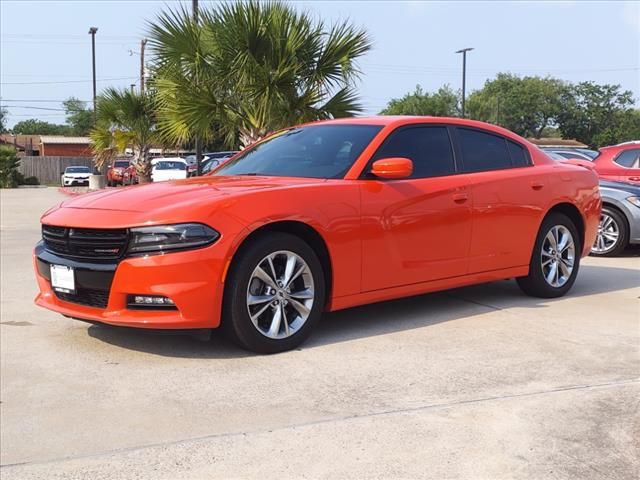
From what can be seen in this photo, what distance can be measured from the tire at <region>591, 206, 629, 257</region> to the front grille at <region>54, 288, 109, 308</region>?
6.97 meters

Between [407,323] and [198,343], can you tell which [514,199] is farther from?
[198,343]

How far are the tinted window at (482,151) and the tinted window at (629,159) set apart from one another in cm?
582

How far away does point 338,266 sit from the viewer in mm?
4664

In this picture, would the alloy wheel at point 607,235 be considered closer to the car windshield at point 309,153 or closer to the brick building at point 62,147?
the car windshield at point 309,153

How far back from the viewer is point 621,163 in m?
11.1

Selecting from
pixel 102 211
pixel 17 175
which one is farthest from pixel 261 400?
pixel 17 175

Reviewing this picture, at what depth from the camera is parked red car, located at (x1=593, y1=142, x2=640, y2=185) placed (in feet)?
35.7

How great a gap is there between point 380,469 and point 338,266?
6.35 feet

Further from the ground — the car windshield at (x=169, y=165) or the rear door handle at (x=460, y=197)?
the rear door handle at (x=460, y=197)

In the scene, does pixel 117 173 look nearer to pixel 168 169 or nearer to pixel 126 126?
pixel 168 169

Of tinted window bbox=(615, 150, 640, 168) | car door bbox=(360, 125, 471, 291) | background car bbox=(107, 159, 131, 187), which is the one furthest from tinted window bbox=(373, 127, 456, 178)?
background car bbox=(107, 159, 131, 187)

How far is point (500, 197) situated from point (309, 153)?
1.59 m

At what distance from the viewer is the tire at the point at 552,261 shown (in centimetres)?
609

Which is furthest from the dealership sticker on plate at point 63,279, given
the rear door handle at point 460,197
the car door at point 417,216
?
the rear door handle at point 460,197
